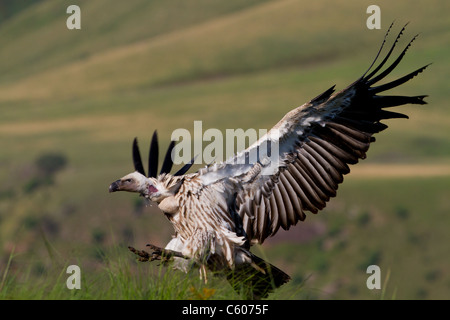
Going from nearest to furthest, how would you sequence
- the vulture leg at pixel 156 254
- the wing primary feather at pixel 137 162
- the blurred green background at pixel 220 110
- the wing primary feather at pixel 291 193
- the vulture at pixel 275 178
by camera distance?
the vulture leg at pixel 156 254 < the vulture at pixel 275 178 < the wing primary feather at pixel 291 193 < the wing primary feather at pixel 137 162 < the blurred green background at pixel 220 110

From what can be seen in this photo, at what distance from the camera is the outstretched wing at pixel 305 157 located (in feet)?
29.3

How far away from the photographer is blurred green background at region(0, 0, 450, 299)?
254ft

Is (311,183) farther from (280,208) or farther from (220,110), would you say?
(220,110)

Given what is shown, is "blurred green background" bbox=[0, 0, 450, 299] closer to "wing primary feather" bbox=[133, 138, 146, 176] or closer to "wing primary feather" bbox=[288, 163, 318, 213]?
"wing primary feather" bbox=[133, 138, 146, 176]

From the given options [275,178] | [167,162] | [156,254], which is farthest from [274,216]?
[156,254]

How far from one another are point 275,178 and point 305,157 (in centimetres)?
36

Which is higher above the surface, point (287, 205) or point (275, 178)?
point (275, 178)

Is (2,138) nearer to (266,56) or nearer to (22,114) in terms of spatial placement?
(22,114)

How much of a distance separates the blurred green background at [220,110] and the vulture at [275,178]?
85.5 feet

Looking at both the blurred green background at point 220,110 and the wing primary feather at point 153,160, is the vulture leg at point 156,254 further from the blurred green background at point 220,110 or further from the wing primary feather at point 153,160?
the blurred green background at point 220,110

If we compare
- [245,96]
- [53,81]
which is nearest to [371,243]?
[245,96]

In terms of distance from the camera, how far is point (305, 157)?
919 centimetres

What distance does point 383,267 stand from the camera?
71438 millimetres

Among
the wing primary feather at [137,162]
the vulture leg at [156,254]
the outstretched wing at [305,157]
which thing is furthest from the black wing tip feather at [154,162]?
the vulture leg at [156,254]
